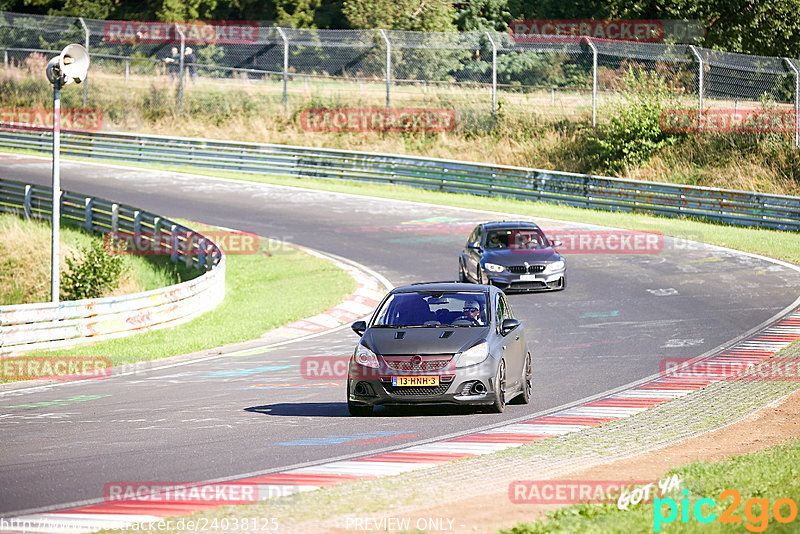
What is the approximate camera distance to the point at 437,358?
39.1 feet

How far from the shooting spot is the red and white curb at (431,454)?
782 cm

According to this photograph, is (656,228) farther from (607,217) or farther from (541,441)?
(541,441)

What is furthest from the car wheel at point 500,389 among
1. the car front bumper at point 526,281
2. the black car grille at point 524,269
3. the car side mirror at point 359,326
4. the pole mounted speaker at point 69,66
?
the black car grille at point 524,269

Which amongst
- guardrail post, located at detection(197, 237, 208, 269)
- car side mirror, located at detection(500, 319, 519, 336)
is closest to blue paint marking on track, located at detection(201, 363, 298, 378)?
car side mirror, located at detection(500, 319, 519, 336)

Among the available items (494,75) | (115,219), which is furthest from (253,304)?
(494,75)

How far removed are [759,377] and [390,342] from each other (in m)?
Answer: 5.33

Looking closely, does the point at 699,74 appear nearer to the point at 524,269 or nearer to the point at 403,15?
the point at 524,269

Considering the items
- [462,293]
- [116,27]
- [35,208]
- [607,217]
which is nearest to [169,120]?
[116,27]

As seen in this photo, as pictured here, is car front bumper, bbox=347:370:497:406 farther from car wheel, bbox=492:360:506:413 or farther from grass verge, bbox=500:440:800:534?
grass verge, bbox=500:440:800:534

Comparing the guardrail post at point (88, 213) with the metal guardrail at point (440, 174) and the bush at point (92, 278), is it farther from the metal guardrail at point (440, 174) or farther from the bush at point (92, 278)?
the metal guardrail at point (440, 174)

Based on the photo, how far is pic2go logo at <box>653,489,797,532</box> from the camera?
23.4 feet

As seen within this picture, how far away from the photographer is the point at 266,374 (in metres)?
15.6

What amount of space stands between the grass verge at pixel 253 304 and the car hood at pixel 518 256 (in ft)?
10.6

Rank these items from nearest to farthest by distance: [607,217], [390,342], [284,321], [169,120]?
[390,342] → [284,321] → [607,217] → [169,120]
